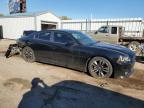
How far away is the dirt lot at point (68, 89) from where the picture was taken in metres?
4.45

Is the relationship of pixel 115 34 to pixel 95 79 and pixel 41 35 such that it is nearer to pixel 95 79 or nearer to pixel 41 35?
pixel 41 35

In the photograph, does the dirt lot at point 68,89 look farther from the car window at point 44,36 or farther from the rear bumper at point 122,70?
the car window at point 44,36

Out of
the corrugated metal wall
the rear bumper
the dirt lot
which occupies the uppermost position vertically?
the corrugated metal wall

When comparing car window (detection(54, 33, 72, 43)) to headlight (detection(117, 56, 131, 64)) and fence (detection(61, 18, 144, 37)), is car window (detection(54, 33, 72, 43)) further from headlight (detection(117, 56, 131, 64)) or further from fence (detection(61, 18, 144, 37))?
fence (detection(61, 18, 144, 37))

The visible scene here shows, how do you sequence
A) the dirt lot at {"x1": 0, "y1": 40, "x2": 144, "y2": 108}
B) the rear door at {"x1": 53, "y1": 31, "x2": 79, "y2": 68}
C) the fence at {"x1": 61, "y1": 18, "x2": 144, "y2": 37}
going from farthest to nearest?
the fence at {"x1": 61, "y1": 18, "x2": 144, "y2": 37}
the rear door at {"x1": 53, "y1": 31, "x2": 79, "y2": 68}
the dirt lot at {"x1": 0, "y1": 40, "x2": 144, "y2": 108}

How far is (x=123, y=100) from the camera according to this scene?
15.3 feet

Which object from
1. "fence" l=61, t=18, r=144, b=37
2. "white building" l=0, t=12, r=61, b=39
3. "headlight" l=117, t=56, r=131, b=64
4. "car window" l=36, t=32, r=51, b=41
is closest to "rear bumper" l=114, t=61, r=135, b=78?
"headlight" l=117, t=56, r=131, b=64

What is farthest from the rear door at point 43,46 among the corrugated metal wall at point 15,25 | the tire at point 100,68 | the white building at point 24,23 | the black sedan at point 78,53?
the corrugated metal wall at point 15,25

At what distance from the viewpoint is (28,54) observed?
8.40 meters

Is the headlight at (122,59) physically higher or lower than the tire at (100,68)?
higher

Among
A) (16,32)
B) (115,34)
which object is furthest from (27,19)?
(115,34)

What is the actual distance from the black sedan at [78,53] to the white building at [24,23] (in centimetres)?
1153

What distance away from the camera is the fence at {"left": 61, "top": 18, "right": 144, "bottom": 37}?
17.1 meters

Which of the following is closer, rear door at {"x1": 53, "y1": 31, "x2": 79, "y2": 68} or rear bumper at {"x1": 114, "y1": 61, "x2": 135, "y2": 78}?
rear bumper at {"x1": 114, "y1": 61, "x2": 135, "y2": 78}
